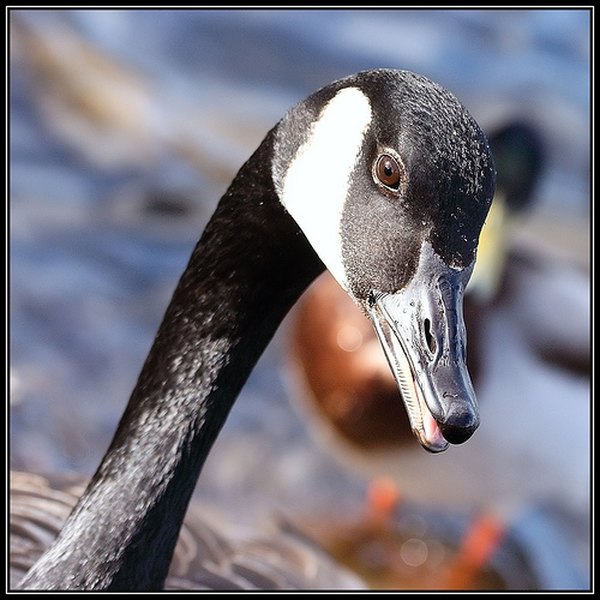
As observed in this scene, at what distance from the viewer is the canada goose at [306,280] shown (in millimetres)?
1394

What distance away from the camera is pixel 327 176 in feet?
5.11

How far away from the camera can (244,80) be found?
15.9 feet

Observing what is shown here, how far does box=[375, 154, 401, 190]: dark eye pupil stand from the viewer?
1434 millimetres

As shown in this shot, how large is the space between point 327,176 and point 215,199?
280cm

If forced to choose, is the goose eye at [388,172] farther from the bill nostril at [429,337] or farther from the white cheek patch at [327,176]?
the bill nostril at [429,337]

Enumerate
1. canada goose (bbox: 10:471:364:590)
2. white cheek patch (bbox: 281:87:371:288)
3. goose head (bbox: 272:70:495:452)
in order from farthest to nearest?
canada goose (bbox: 10:471:364:590)
white cheek patch (bbox: 281:87:371:288)
goose head (bbox: 272:70:495:452)

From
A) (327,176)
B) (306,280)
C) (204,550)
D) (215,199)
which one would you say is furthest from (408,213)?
(215,199)

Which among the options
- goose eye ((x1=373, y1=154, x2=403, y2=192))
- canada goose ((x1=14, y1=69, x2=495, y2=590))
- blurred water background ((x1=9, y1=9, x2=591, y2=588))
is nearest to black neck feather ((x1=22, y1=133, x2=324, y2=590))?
canada goose ((x1=14, y1=69, x2=495, y2=590))

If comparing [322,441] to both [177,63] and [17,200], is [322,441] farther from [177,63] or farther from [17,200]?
[177,63]

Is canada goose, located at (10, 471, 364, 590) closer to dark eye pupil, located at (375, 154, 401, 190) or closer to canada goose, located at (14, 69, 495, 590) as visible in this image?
canada goose, located at (14, 69, 495, 590)

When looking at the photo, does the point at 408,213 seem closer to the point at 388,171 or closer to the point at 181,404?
the point at 388,171

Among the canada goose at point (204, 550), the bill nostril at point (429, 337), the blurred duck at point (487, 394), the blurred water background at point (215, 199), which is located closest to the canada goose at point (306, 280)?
the bill nostril at point (429, 337)

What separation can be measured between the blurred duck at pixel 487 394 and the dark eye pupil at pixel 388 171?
1.97 metres

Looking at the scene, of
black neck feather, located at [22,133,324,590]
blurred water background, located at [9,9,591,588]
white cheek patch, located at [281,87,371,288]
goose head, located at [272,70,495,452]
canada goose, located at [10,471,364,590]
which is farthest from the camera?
blurred water background, located at [9,9,591,588]
